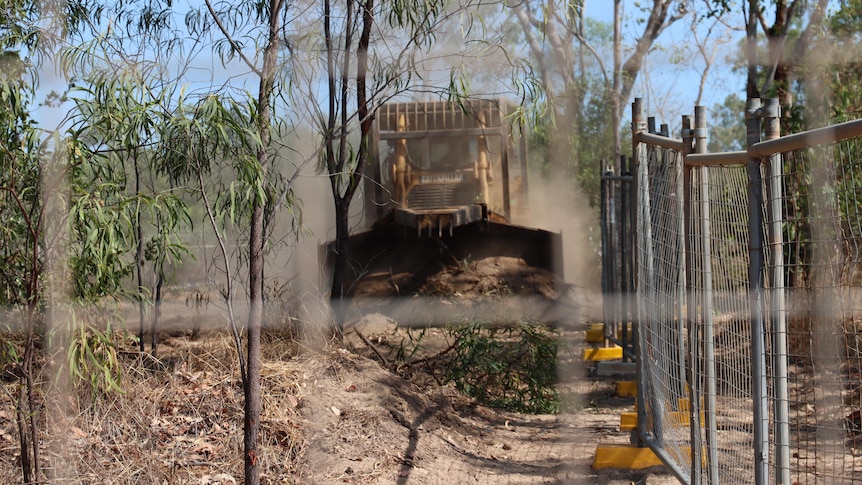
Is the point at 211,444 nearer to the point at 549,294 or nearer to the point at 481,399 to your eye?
the point at 481,399

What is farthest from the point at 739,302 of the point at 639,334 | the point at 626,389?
the point at 626,389

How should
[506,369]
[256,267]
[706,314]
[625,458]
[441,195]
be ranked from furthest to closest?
[441,195] → [506,369] → [625,458] → [256,267] → [706,314]

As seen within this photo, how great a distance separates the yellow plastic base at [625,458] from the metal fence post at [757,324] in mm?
1885

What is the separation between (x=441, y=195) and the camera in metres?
9.84

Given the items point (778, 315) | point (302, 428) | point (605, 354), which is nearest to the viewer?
point (778, 315)

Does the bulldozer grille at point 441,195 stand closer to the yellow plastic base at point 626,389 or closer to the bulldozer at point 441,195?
the bulldozer at point 441,195

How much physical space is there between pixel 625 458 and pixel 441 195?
574cm

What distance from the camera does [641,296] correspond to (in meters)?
4.07

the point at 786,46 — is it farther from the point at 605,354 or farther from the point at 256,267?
the point at 256,267

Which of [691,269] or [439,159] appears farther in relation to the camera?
[439,159]

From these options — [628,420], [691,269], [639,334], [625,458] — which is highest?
[691,269]

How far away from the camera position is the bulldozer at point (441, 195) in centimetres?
927

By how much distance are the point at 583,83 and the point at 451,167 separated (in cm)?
570

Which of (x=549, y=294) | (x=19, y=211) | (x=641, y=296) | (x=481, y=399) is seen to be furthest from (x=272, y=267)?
(x=549, y=294)
